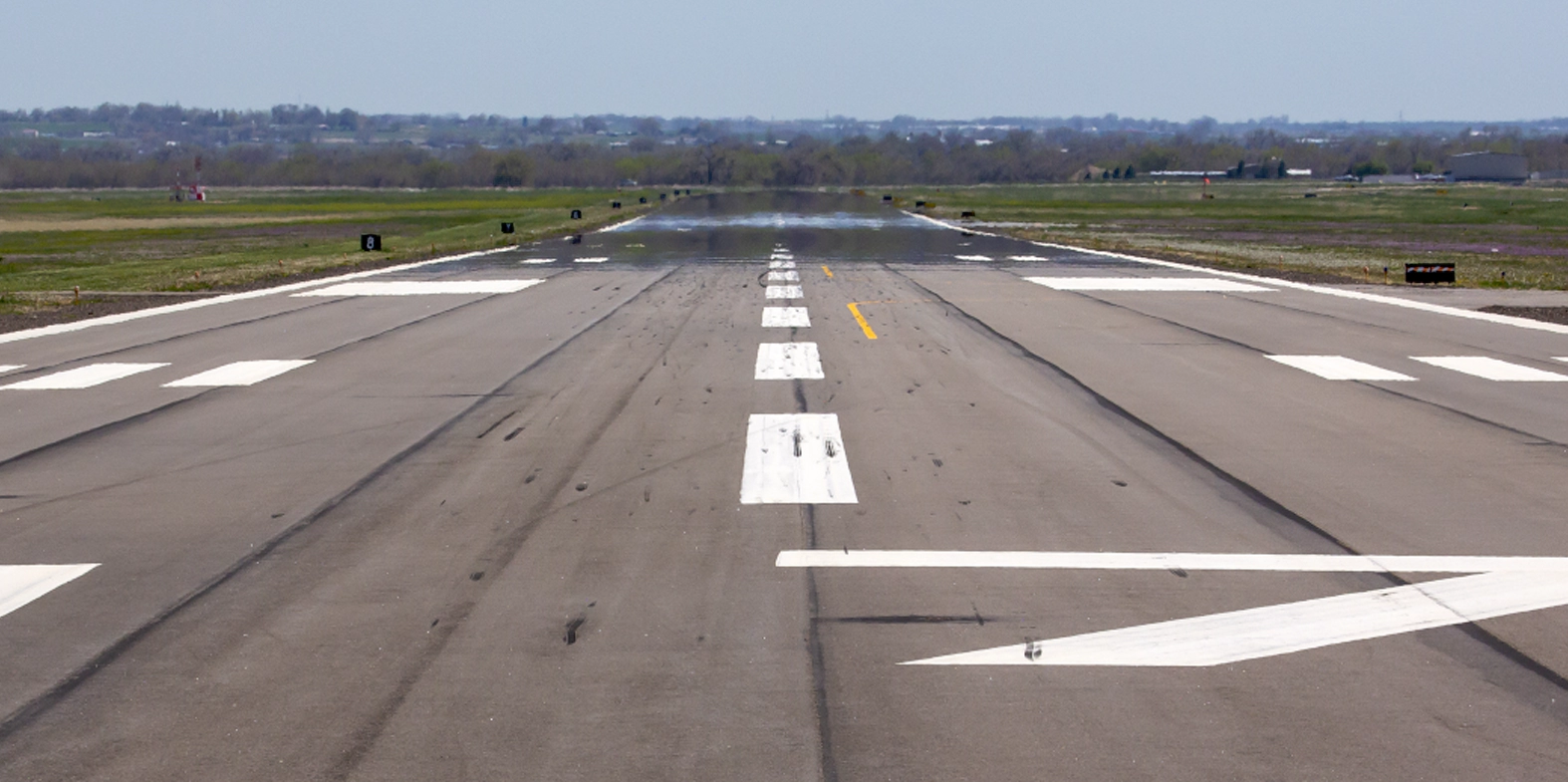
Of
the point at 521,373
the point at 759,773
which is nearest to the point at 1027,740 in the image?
the point at 759,773

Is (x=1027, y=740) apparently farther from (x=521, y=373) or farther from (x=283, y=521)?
(x=521, y=373)

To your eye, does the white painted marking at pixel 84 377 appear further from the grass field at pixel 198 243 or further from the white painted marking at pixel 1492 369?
the white painted marking at pixel 1492 369

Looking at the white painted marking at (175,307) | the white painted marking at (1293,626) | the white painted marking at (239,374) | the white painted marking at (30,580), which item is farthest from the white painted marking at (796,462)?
the white painted marking at (175,307)

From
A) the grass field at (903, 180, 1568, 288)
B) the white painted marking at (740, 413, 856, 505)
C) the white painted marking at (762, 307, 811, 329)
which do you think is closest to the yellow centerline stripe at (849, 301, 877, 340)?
the white painted marking at (762, 307, 811, 329)

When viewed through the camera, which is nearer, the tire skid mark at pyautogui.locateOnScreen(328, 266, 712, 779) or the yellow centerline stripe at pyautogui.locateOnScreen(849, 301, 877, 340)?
the tire skid mark at pyautogui.locateOnScreen(328, 266, 712, 779)

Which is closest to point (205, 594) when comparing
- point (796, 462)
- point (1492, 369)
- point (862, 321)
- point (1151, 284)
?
point (796, 462)

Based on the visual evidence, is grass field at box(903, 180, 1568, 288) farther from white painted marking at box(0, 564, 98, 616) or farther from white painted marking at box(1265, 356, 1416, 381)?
white painted marking at box(0, 564, 98, 616)
